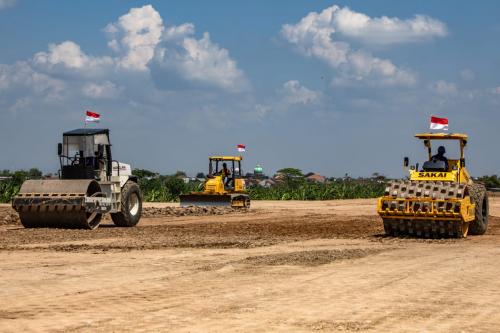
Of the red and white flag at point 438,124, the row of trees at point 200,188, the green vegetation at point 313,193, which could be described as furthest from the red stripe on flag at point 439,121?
the green vegetation at point 313,193

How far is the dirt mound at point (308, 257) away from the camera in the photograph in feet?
48.7

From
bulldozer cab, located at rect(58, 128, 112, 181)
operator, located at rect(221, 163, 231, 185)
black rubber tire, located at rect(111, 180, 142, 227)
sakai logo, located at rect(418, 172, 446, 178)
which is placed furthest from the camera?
operator, located at rect(221, 163, 231, 185)

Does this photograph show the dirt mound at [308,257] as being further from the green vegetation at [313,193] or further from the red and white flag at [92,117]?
the green vegetation at [313,193]

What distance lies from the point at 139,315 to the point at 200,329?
3.36 ft

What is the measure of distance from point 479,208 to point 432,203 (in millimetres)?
2380

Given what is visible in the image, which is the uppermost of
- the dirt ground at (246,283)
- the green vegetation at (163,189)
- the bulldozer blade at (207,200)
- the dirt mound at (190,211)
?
the green vegetation at (163,189)

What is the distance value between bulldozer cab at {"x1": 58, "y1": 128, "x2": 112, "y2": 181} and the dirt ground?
3307 mm

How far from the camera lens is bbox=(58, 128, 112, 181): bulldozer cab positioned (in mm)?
24594

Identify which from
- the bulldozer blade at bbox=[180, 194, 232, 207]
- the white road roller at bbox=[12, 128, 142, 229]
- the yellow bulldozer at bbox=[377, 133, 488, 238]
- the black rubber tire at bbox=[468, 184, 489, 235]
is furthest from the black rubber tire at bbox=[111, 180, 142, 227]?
the bulldozer blade at bbox=[180, 194, 232, 207]

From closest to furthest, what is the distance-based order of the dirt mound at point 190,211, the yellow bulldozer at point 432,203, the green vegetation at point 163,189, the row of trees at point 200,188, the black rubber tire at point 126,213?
the yellow bulldozer at point 432,203 < the black rubber tire at point 126,213 < the dirt mound at point 190,211 < the row of trees at point 200,188 < the green vegetation at point 163,189

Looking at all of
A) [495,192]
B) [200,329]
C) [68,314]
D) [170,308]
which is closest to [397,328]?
[200,329]

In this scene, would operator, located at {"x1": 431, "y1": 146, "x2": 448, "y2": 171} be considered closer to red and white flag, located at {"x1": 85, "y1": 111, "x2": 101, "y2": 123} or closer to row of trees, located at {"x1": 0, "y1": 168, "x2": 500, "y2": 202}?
red and white flag, located at {"x1": 85, "y1": 111, "x2": 101, "y2": 123}

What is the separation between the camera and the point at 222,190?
39.5 meters

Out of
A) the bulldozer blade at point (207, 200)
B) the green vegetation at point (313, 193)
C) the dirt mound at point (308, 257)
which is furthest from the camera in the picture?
the green vegetation at point (313, 193)
